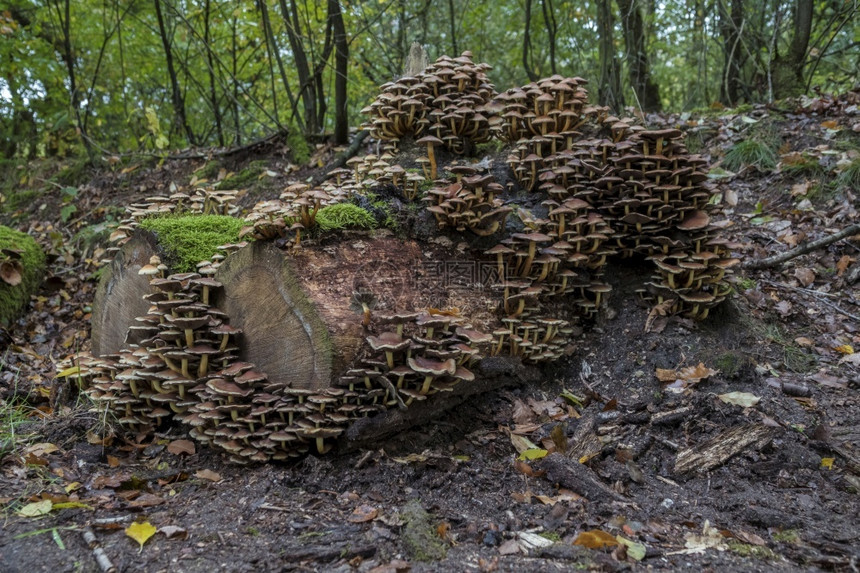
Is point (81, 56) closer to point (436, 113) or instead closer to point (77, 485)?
point (436, 113)

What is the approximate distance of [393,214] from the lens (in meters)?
4.44

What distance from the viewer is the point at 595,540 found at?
270 centimetres

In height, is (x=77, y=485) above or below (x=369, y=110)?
below

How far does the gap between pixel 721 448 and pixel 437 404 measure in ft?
6.20

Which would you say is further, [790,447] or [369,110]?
[369,110]

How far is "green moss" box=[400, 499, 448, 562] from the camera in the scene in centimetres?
267

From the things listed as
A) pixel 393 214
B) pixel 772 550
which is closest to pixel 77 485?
pixel 393 214

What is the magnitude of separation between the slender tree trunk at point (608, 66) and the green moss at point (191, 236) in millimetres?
7552

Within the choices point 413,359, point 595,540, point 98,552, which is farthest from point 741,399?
point 98,552

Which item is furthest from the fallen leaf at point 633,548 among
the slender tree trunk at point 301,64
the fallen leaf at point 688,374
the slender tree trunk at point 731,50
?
→ the slender tree trunk at point 731,50

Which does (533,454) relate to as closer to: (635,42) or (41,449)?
(41,449)

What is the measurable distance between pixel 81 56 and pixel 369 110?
1098 centimetres

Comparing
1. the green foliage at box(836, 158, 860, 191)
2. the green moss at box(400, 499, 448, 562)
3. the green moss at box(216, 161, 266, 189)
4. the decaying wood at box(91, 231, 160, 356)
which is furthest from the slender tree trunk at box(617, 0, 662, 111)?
the green moss at box(400, 499, 448, 562)

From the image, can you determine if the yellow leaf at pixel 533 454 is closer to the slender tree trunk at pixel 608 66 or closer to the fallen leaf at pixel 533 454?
the fallen leaf at pixel 533 454
